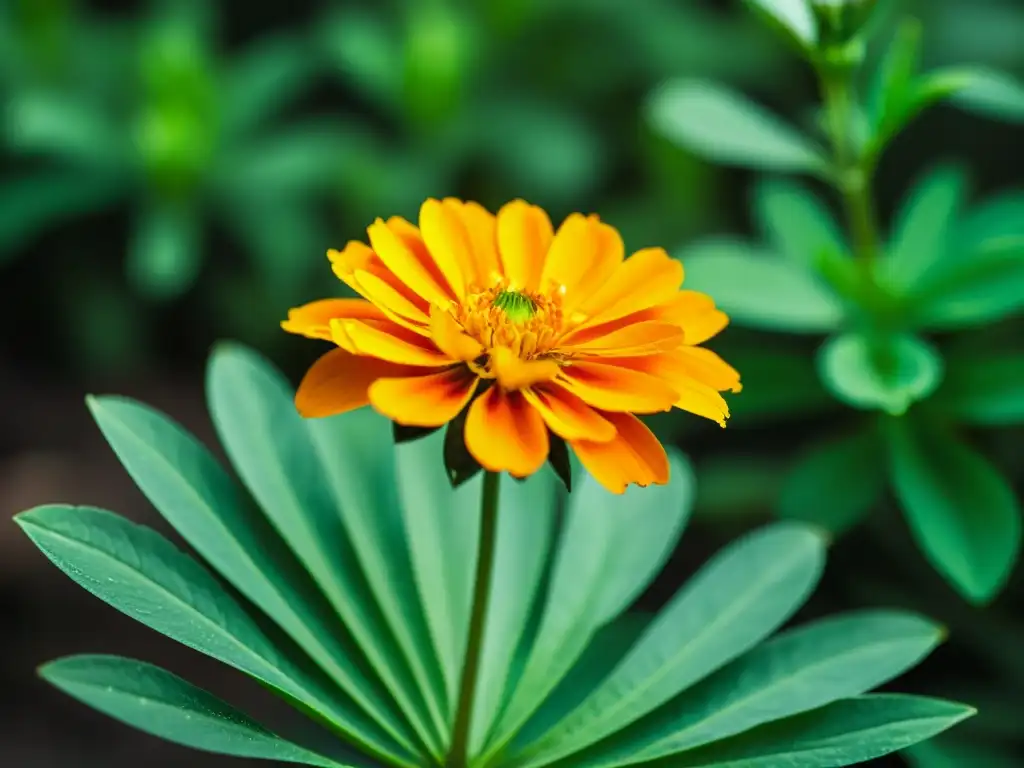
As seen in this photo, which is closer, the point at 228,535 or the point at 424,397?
the point at 424,397

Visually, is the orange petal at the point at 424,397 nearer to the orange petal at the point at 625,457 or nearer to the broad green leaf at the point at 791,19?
the orange petal at the point at 625,457

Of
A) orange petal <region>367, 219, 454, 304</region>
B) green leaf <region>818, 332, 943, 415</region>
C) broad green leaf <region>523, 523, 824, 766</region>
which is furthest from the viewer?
green leaf <region>818, 332, 943, 415</region>

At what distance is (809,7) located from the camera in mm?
991

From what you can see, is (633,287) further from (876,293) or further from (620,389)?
(876,293)

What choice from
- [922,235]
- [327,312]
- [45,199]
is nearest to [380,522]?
[327,312]

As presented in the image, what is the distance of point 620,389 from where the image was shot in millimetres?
647

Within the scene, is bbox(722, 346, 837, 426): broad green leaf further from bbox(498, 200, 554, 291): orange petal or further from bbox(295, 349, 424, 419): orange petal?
bbox(295, 349, 424, 419): orange petal

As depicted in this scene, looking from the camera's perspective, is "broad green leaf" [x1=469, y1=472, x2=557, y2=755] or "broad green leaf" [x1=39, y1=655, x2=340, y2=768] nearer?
"broad green leaf" [x1=39, y1=655, x2=340, y2=768]

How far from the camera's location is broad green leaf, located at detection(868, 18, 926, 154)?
99 cm

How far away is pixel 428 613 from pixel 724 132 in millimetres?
579

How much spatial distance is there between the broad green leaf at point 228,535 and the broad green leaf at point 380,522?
0.04 m

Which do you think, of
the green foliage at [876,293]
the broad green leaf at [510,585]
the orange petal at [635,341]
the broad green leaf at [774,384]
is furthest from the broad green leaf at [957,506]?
the orange petal at [635,341]

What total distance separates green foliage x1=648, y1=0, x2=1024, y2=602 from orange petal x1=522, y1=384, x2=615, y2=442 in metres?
0.39

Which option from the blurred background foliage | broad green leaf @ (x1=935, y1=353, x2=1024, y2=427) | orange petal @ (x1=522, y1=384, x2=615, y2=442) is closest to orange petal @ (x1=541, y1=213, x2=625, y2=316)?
orange petal @ (x1=522, y1=384, x2=615, y2=442)
